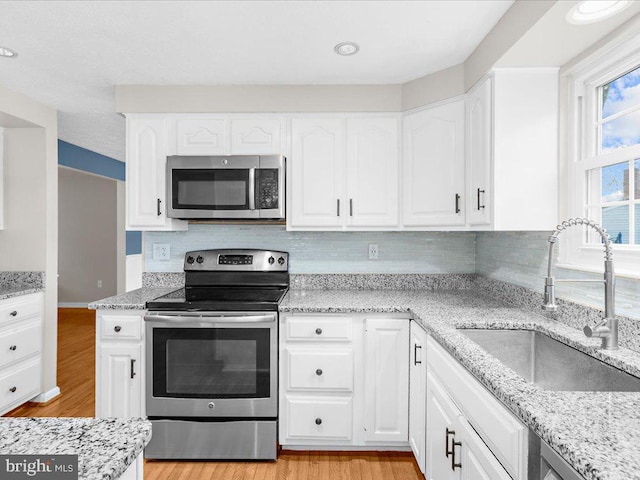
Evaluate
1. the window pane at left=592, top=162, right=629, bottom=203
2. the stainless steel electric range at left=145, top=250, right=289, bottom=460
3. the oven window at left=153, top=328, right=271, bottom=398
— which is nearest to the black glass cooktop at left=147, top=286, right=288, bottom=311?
the stainless steel electric range at left=145, top=250, right=289, bottom=460

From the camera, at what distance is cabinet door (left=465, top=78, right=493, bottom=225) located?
202 centimetres

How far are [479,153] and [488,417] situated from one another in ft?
4.63

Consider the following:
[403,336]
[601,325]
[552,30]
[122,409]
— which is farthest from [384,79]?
[122,409]

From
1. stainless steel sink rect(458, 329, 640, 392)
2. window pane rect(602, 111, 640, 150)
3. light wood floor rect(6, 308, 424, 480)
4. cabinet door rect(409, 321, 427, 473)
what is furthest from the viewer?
light wood floor rect(6, 308, 424, 480)

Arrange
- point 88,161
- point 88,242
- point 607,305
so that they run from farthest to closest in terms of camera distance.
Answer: point 88,242 → point 88,161 → point 607,305

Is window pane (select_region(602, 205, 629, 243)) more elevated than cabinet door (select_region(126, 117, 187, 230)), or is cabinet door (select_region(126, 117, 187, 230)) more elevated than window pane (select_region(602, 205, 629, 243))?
cabinet door (select_region(126, 117, 187, 230))

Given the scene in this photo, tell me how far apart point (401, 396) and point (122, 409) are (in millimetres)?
1583

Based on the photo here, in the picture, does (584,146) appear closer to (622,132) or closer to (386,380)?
(622,132)

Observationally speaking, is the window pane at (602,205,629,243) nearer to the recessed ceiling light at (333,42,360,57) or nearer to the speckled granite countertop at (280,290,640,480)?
the speckled granite countertop at (280,290,640,480)

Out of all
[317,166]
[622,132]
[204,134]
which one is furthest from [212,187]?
[622,132]

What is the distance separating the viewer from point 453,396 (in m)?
1.49

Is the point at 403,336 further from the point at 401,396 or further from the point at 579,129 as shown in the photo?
the point at 579,129

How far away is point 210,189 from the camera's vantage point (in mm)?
2469

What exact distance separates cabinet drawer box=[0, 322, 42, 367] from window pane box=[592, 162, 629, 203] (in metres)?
3.52
